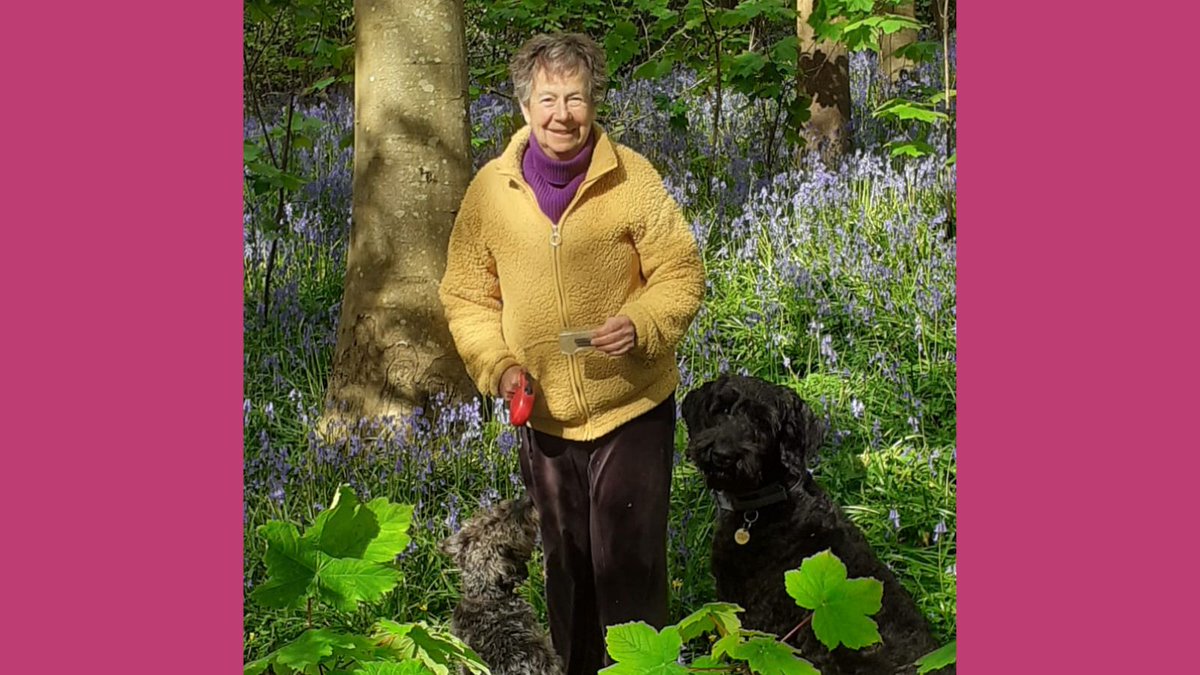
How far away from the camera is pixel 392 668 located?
12.4 ft

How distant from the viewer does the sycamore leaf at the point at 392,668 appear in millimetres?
3779

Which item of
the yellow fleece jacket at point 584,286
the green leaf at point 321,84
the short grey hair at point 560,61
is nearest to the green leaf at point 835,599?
the yellow fleece jacket at point 584,286

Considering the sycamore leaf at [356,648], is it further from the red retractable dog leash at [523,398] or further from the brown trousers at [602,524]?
the red retractable dog leash at [523,398]

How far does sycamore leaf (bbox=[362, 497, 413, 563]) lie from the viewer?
3.81 metres

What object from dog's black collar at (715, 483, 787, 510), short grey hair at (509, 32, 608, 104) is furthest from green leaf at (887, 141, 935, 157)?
dog's black collar at (715, 483, 787, 510)

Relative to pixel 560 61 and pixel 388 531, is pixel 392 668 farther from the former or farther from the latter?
pixel 560 61

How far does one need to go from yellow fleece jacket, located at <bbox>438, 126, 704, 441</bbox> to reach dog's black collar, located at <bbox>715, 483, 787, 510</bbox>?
35cm

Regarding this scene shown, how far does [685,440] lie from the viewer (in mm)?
4219

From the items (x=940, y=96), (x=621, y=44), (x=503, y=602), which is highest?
(x=621, y=44)

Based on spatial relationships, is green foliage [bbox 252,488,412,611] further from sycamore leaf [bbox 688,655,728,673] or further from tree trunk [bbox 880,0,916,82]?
tree trunk [bbox 880,0,916,82]

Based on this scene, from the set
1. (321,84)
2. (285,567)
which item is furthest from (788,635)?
(321,84)

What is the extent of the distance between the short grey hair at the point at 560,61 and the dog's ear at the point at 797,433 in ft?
3.12

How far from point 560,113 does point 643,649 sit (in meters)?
1.34

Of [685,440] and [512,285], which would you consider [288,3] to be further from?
[685,440]
